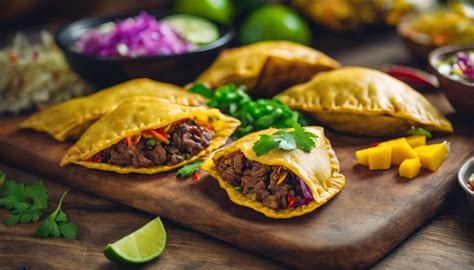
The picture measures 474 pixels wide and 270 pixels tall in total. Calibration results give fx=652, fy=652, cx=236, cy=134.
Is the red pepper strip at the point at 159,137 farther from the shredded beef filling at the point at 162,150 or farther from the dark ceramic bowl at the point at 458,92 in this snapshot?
the dark ceramic bowl at the point at 458,92

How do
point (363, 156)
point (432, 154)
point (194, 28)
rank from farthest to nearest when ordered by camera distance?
point (194, 28), point (363, 156), point (432, 154)

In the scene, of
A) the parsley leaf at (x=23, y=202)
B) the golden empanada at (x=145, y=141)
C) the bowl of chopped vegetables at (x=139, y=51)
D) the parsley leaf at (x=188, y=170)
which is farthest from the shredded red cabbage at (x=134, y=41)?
Result: the parsley leaf at (x=23, y=202)

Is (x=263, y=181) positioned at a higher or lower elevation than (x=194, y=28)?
higher

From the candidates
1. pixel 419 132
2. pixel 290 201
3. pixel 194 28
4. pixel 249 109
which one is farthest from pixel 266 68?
pixel 290 201

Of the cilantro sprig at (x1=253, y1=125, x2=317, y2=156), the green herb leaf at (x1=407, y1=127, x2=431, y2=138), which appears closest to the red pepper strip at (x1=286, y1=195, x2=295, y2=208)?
the cilantro sprig at (x1=253, y1=125, x2=317, y2=156)

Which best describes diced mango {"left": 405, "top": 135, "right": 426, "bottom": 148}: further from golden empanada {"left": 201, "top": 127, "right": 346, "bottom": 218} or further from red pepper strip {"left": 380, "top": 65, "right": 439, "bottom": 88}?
red pepper strip {"left": 380, "top": 65, "right": 439, "bottom": 88}

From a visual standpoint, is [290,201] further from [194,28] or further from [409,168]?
[194,28]
